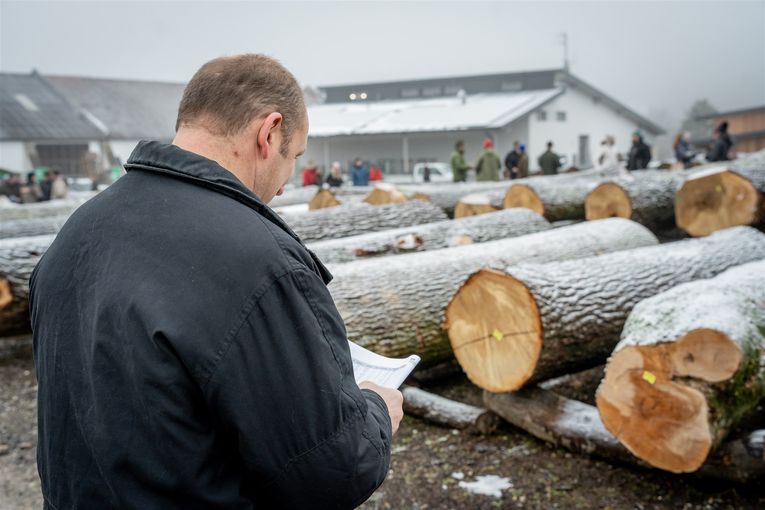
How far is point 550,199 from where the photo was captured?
9.34m

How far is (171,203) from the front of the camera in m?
1.53

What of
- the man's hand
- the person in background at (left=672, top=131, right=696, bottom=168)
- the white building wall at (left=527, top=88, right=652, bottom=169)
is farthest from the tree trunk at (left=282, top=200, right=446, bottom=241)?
the white building wall at (left=527, top=88, right=652, bottom=169)

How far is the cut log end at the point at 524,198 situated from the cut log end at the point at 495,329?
4.94 m

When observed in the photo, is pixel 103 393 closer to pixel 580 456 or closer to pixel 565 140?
pixel 580 456

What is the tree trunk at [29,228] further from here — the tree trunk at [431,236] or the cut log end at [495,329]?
the cut log end at [495,329]

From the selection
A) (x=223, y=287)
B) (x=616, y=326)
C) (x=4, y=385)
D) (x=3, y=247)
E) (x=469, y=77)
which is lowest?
(x=4, y=385)

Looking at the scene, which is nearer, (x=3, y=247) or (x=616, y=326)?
(x=616, y=326)

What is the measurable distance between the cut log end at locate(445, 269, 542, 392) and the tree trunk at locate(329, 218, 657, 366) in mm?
274

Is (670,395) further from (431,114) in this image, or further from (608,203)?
(431,114)

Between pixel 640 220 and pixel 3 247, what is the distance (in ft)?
23.0

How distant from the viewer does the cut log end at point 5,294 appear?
6484mm

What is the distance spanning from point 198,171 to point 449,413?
11.6ft

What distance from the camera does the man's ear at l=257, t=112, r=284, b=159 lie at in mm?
1620

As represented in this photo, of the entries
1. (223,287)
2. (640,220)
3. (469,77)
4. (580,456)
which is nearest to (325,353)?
(223,287)
